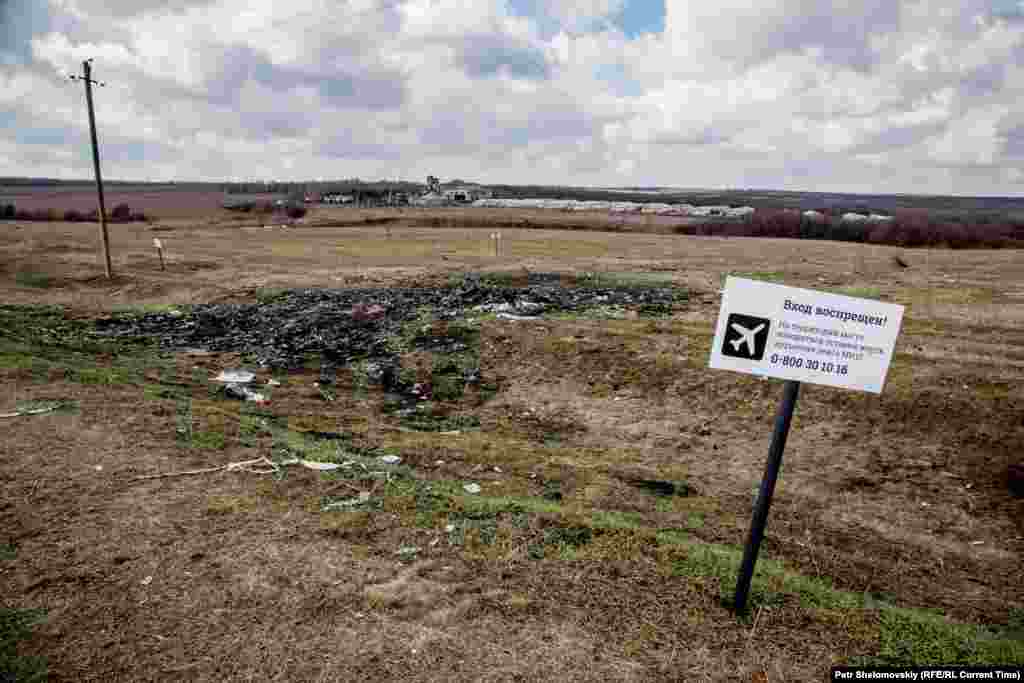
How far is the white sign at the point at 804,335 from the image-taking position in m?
3.63

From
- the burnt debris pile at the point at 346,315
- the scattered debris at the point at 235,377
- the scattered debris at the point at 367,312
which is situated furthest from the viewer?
the scattered debris at the point at 367,312

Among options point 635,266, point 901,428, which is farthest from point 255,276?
point 901,428

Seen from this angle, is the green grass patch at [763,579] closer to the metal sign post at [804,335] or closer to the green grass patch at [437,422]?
the metal sign post at [804,335]

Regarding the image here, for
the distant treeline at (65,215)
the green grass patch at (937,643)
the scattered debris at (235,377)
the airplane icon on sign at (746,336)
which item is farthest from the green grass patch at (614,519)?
the distant treeline at (65,215)

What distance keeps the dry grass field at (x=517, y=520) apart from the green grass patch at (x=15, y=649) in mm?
28

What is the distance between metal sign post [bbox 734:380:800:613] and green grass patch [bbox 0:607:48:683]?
4493 millimetres

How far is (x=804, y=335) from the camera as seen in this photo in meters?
3.67

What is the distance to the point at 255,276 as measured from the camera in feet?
72.6

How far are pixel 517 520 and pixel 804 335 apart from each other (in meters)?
3.05

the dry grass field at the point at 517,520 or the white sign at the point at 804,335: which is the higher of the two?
the white sign at the point at 804,335

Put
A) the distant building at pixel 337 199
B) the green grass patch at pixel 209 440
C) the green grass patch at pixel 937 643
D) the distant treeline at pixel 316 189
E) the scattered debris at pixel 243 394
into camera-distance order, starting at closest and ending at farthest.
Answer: the green grass patch at pixel 937 643 → the green grass patch at pixel 209 440 → the scattered debris at pixel 243 394 → the distant building at pixel 337 199 → the distant treeline at pixel 316 189

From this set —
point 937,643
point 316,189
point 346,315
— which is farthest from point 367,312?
point 316,189

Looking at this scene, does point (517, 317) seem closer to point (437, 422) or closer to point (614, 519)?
point (437, 422)

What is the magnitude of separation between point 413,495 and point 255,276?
1886 centimetres
